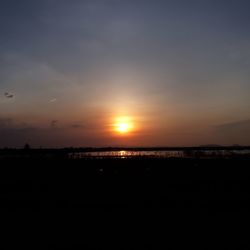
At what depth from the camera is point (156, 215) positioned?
60.8 ft

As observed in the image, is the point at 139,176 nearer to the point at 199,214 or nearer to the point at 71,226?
the point at 199,214

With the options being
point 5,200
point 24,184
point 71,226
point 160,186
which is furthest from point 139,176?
point 71,226

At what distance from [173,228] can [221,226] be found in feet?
7.78

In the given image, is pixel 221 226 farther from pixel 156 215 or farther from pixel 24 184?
pixel 24 184

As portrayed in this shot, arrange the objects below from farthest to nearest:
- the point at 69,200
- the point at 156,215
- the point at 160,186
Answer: the point at 160,186
the point at 69,200
the point at 156,215

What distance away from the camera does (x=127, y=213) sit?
1900 centimetres

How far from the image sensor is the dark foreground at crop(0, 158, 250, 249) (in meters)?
14.6

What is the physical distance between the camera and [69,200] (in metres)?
22.4

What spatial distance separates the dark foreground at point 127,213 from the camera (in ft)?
48.1

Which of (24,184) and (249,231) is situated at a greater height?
(24,184)

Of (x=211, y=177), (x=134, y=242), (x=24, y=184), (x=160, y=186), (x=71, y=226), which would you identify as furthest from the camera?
(x=211, y=177)

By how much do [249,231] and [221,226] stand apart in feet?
4.55

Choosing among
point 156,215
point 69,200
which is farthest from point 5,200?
point 156,215

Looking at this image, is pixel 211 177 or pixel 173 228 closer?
pixel 173 228
